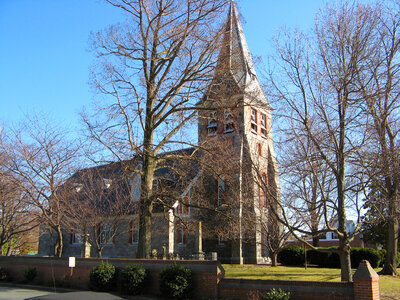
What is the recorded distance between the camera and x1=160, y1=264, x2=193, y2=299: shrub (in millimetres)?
13391

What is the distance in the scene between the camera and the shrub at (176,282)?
13391mm

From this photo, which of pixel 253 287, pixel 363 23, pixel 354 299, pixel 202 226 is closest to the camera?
pixel 354 299

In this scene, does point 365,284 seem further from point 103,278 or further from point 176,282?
point 103,278

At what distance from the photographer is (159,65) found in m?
18.6

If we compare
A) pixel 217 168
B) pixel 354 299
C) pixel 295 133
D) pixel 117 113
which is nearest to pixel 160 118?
pixel 117 113

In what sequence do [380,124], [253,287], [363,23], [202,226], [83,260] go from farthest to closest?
1. [202,226]
2. [83,260]
3. [380,124]
4. [363,23]
5. [253,287]

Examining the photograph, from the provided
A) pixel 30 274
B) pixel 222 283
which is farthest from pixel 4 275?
pixel 222 283

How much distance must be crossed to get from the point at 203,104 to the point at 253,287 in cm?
930

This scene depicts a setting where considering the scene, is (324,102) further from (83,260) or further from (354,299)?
(83,260)

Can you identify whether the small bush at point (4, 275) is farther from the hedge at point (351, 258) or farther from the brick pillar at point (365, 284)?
the hedge at point (351, 258)

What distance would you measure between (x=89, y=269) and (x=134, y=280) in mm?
3417

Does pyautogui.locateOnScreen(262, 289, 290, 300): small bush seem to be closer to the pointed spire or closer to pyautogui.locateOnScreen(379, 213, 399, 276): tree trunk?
the pointed spire

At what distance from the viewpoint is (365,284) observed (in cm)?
1043

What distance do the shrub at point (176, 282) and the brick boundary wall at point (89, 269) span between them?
0.33 m
